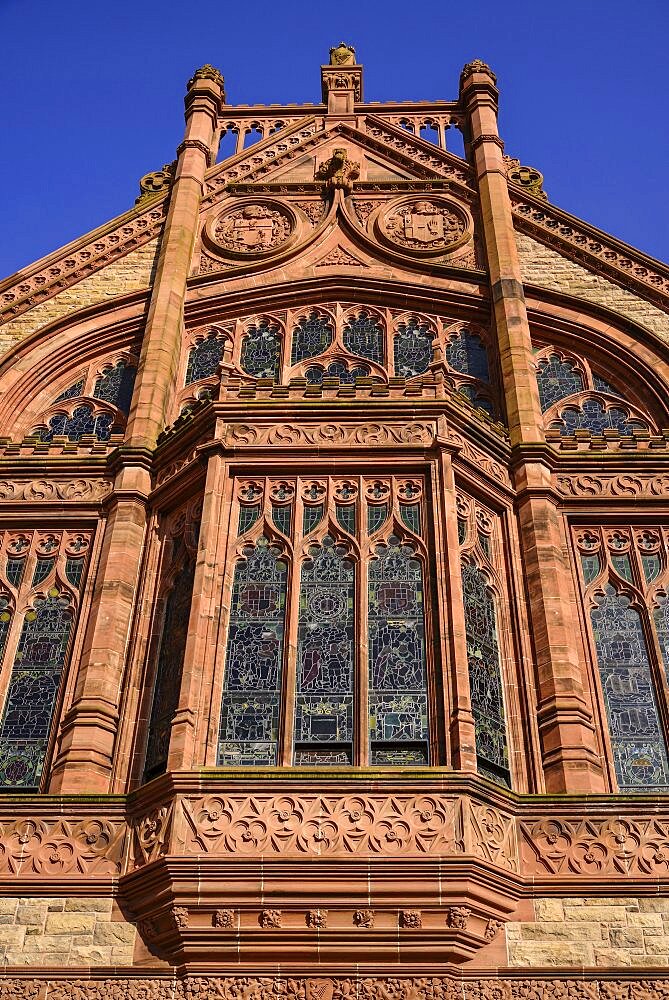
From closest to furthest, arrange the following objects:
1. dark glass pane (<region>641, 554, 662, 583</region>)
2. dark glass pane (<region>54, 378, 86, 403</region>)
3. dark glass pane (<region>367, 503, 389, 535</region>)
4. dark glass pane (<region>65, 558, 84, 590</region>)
Answer: 1. dark glass pane (<region>367, 503, 389, 535</region>)
2. dark glass pane (<region>641, 554, 662, 583</region>)
3. dark glass pane (<region>65, 558, 84, 590</region>)
4. dark glass pane (<region>54, 378, 86, 403</region>)

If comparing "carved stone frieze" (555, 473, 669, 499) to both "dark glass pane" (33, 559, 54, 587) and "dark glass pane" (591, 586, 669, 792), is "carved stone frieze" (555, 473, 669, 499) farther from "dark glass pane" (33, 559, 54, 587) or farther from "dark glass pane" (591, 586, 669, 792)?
"dark glass pane" (33, 559, 54, 587)

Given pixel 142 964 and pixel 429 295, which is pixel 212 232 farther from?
pixel 142 964

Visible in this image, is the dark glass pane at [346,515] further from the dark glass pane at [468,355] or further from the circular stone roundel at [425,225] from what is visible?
the circular stone roundel at [425,225]

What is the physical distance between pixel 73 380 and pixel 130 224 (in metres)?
3.77

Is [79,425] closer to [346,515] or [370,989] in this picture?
[346,515]

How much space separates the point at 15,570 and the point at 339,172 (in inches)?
421

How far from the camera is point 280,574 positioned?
1471 centimetres

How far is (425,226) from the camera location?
2222 cm

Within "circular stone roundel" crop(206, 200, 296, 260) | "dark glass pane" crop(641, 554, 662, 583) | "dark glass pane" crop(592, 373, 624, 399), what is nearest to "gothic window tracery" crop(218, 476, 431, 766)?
"dark glass pane" crop(641, 554, 662, 583)

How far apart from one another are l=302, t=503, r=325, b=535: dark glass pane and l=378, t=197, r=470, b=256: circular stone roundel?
7879 millimetres

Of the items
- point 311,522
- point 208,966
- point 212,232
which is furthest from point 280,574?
point 212,232

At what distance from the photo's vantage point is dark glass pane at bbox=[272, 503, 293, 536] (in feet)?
49.5

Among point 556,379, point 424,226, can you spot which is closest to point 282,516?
point 556,379

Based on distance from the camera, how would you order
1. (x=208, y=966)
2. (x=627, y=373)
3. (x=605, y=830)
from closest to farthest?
1. (x=208, y=966)
2. (x=605, y=830)
3. (x=627, y=373)
